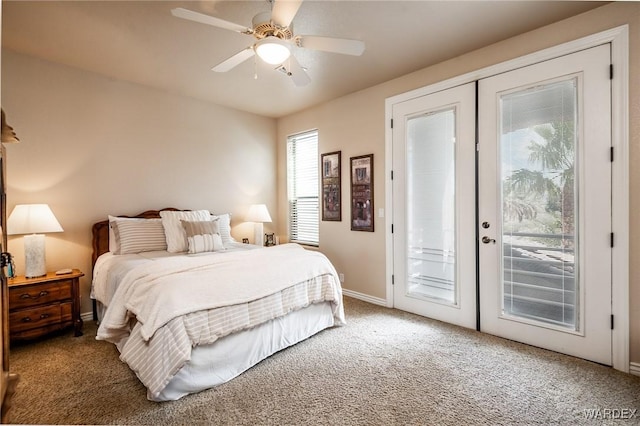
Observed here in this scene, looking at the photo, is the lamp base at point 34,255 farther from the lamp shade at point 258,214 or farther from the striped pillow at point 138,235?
the lamp shade at point 258,214

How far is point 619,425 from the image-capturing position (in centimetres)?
185

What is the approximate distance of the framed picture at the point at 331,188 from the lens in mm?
4312

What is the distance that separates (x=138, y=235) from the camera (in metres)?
3.36

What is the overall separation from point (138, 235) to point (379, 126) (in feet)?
9.55

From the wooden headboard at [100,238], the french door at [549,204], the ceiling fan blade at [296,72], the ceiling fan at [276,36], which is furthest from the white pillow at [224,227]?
the french door at [549,204]

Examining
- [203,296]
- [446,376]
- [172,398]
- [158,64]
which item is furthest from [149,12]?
[446,376]

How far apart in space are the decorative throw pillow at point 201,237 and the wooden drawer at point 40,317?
117cm

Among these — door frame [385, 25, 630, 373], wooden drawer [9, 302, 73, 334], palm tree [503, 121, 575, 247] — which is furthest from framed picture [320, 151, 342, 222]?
wooden drawer [9, 302, 73, 334]

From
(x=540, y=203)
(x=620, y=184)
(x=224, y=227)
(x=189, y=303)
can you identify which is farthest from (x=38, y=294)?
(x=620, y=184)

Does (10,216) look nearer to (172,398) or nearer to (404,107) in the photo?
(172,398)

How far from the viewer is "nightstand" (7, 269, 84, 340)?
2701 mm

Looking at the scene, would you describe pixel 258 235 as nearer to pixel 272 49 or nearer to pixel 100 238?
pixel 100 238

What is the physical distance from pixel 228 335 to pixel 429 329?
75.5 inches

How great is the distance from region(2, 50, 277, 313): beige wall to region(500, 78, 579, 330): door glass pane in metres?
3.43
